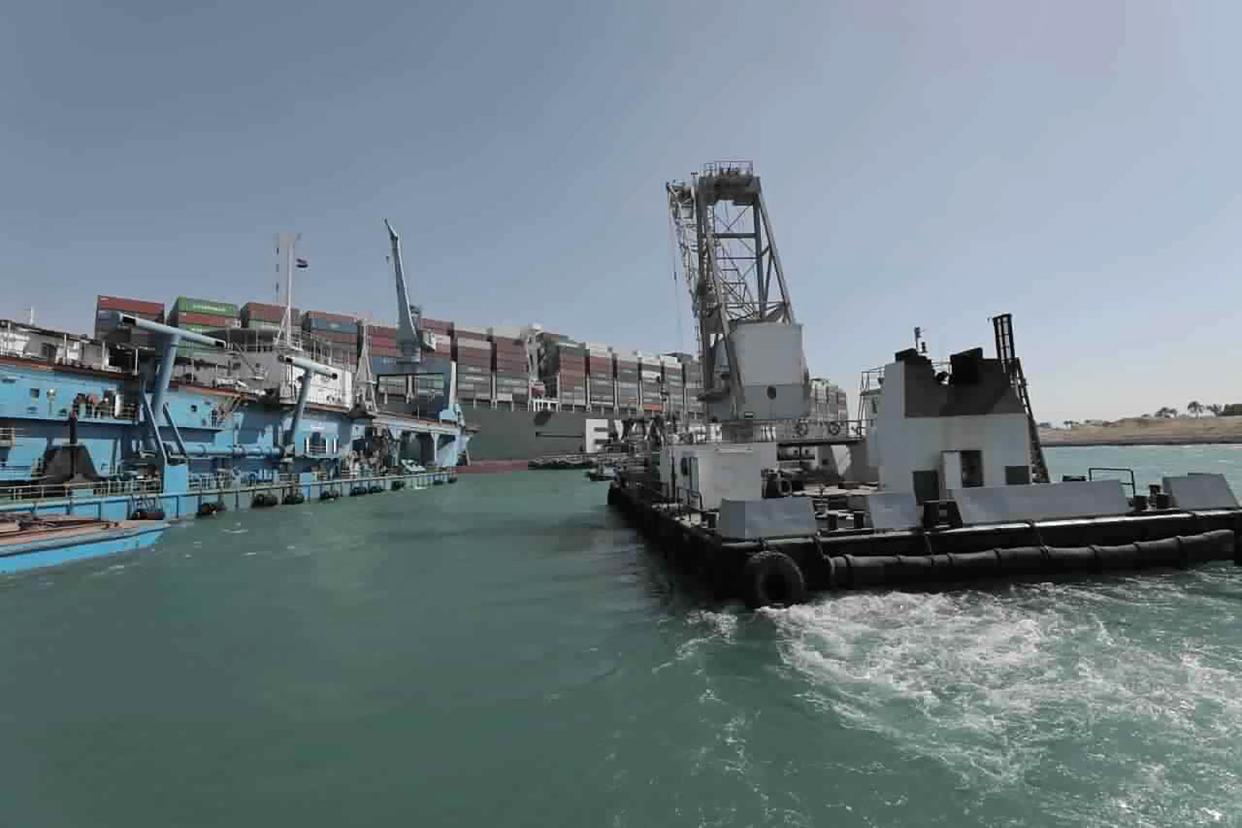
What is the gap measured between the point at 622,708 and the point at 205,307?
323 ft

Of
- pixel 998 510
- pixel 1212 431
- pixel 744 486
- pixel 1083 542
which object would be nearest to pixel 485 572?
pixel 744 486

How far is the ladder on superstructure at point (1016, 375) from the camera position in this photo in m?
18.8

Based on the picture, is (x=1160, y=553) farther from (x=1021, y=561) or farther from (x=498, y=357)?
(x=498, y=357)

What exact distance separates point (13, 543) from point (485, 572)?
15428mm

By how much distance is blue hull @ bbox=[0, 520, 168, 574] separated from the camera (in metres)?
19.3

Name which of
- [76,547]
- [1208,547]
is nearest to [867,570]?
[1208,547]

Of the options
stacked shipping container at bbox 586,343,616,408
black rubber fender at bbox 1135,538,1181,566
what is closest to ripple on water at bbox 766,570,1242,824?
black rubber fender at bbox 1135,538,1181,566

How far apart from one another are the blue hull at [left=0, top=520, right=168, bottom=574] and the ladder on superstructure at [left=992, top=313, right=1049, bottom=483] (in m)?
31.6

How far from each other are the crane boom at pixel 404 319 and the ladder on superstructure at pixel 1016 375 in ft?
222

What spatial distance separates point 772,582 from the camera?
13.8m

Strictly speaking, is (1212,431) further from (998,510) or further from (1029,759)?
(1029,759)

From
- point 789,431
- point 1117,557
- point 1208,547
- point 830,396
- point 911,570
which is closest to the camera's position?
point 911,570

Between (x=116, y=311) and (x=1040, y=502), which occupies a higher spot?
(x=116, y=311)

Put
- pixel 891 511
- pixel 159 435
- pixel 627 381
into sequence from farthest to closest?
pixel 627 381 → pixel 159 435 → pixel 891 511
